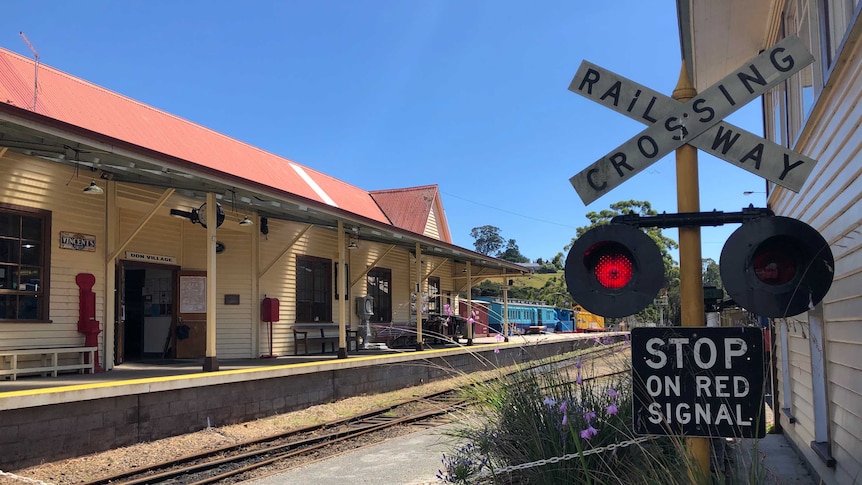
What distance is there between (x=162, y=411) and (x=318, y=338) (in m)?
7.56

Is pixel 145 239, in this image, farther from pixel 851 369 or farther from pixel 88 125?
pixel 851 369

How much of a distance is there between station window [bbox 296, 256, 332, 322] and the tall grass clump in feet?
41.6

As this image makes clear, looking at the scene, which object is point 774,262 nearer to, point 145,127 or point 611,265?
point 611,265

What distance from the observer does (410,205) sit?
25828mm

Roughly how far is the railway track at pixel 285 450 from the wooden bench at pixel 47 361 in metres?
3.32

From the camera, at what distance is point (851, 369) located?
429 centimetres

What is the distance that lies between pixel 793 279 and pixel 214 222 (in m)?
9.64

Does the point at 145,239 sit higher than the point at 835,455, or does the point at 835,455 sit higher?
the point at 145,239

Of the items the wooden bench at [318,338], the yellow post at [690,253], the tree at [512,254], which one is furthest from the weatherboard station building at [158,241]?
the tree at [512,254]

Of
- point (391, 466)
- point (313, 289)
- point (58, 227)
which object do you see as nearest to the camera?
point (391, 466)

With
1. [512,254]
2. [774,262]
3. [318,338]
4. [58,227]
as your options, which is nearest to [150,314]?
[318,338]

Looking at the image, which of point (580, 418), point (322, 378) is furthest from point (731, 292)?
point (322, 378)

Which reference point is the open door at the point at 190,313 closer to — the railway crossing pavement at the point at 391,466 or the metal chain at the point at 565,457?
the railway crossing pavement at the point at 391,466

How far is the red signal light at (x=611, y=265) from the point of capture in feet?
9.12
